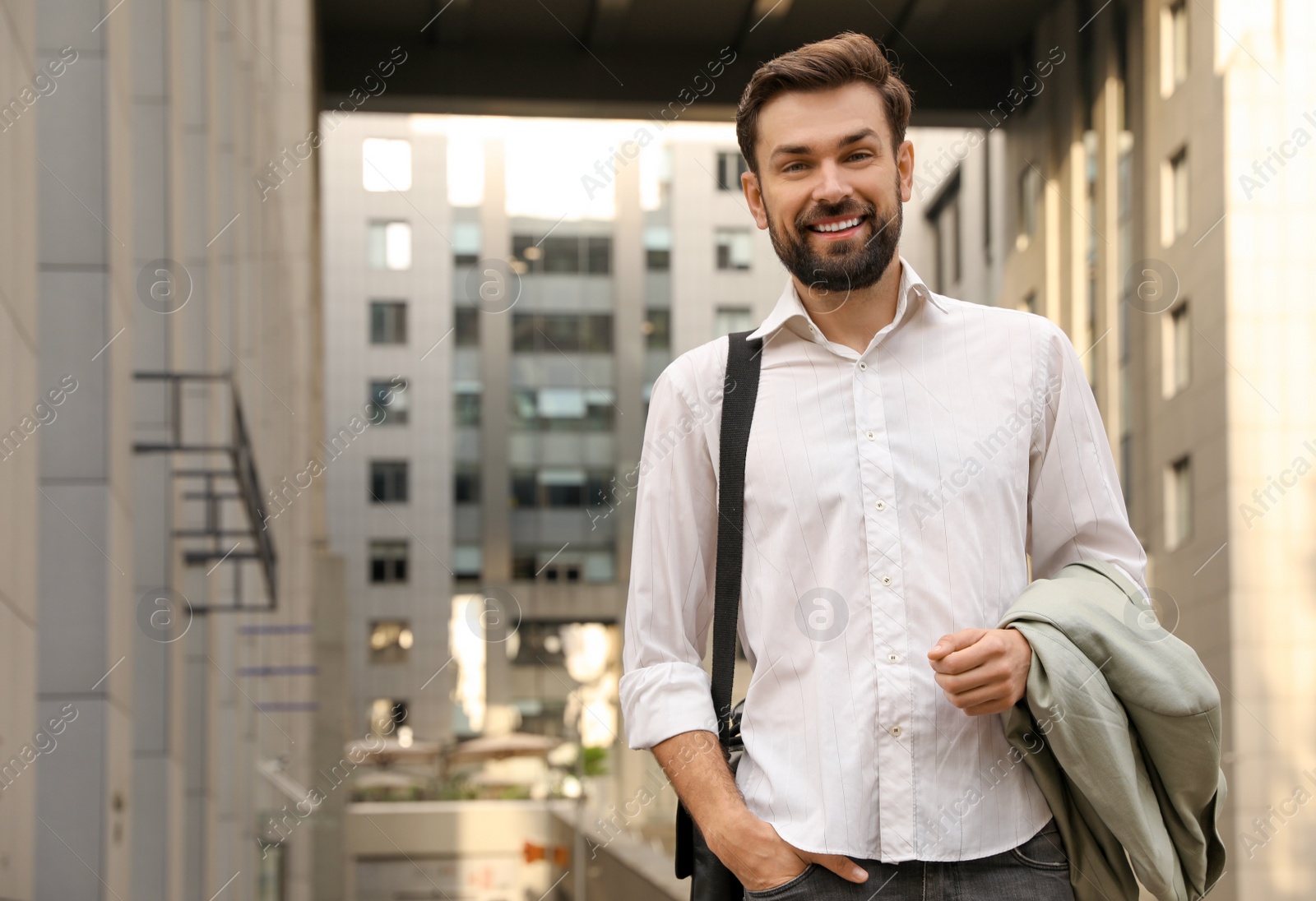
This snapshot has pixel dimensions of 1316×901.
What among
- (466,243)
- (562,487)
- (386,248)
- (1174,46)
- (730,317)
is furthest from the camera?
(386,248)

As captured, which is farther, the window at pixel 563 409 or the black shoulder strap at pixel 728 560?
the window at pixel 563 409

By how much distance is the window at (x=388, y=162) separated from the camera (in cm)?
2895

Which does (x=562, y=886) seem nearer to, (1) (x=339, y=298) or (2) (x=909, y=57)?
(1) (x=339, y=298)

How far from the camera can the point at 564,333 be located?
27.8 meters

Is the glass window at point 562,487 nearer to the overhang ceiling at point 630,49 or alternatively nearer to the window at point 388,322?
the window at point 388,322

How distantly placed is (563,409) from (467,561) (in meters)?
3.08

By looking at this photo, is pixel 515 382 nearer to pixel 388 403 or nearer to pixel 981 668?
pixel 388 403

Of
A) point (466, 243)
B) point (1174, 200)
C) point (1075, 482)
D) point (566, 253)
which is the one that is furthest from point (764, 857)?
point (466, 243)

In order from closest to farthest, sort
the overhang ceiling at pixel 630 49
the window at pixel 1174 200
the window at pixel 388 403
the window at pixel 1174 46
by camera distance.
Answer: the window at pixel 1174 46
the window at pixel 1174 200
the overhang ceiling at pixel 630 49
the window at pixel 388 403

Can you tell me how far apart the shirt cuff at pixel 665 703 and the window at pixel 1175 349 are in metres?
18.3

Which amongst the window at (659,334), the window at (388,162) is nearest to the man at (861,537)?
the window at (659,334)

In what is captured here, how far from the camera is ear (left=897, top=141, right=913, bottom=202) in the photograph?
260 centimetres

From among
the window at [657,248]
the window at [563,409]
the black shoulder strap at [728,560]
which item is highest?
the window at [657,248]

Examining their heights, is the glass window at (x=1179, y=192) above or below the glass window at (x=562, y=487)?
above
